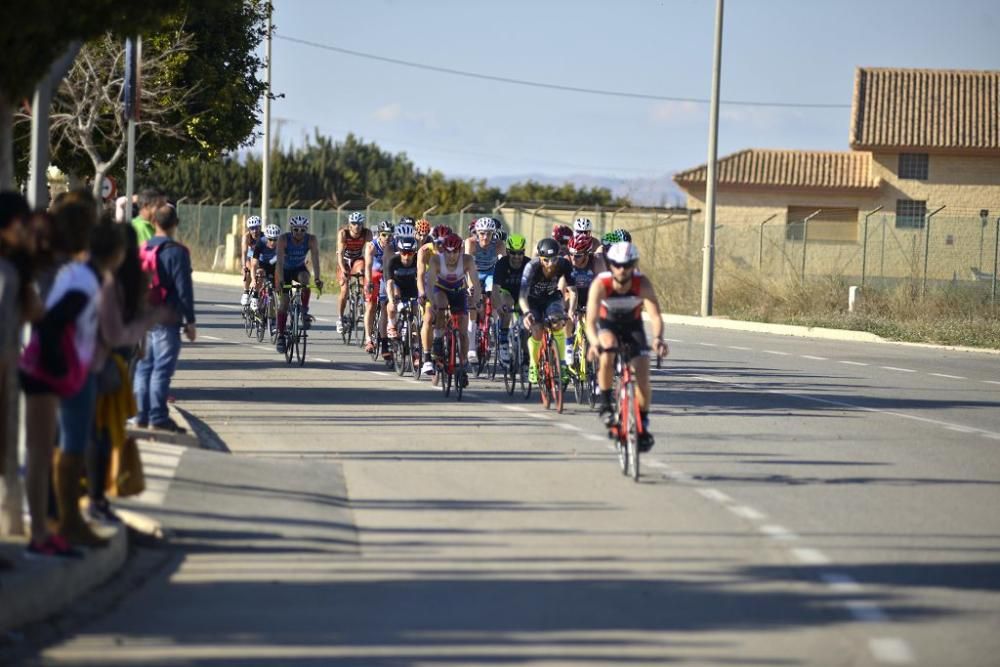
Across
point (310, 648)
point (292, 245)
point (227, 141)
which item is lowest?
point (310, 648)

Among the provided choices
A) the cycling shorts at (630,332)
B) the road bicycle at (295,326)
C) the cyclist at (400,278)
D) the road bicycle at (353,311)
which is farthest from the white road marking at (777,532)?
the road bicycle at (353,311)

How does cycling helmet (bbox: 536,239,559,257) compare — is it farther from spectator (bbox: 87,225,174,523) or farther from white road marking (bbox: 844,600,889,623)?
white road marking (bbox: 844,600,889,623)

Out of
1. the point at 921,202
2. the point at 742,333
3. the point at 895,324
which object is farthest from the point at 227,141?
the point at 921,202

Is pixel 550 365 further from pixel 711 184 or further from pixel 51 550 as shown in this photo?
pixel 711 184

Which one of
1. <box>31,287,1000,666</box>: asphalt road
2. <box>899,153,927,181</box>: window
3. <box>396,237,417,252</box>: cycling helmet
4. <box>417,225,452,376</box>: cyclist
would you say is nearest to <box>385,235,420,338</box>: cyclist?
<box>396,237,417,252</box>: cycling helmet

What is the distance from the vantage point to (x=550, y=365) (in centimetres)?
1734

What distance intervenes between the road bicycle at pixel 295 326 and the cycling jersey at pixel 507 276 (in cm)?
406

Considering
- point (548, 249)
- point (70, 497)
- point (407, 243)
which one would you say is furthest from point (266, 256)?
point (70, 497)

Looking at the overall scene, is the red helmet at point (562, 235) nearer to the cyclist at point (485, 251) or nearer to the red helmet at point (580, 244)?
the cyclist at point (485, 251)

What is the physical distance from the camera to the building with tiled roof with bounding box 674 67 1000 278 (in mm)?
68750

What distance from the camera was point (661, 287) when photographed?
41781 mm

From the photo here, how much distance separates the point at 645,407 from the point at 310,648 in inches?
232

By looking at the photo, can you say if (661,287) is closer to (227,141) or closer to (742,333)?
(742,333)

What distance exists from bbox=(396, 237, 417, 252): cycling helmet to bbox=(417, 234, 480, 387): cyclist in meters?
1.54
